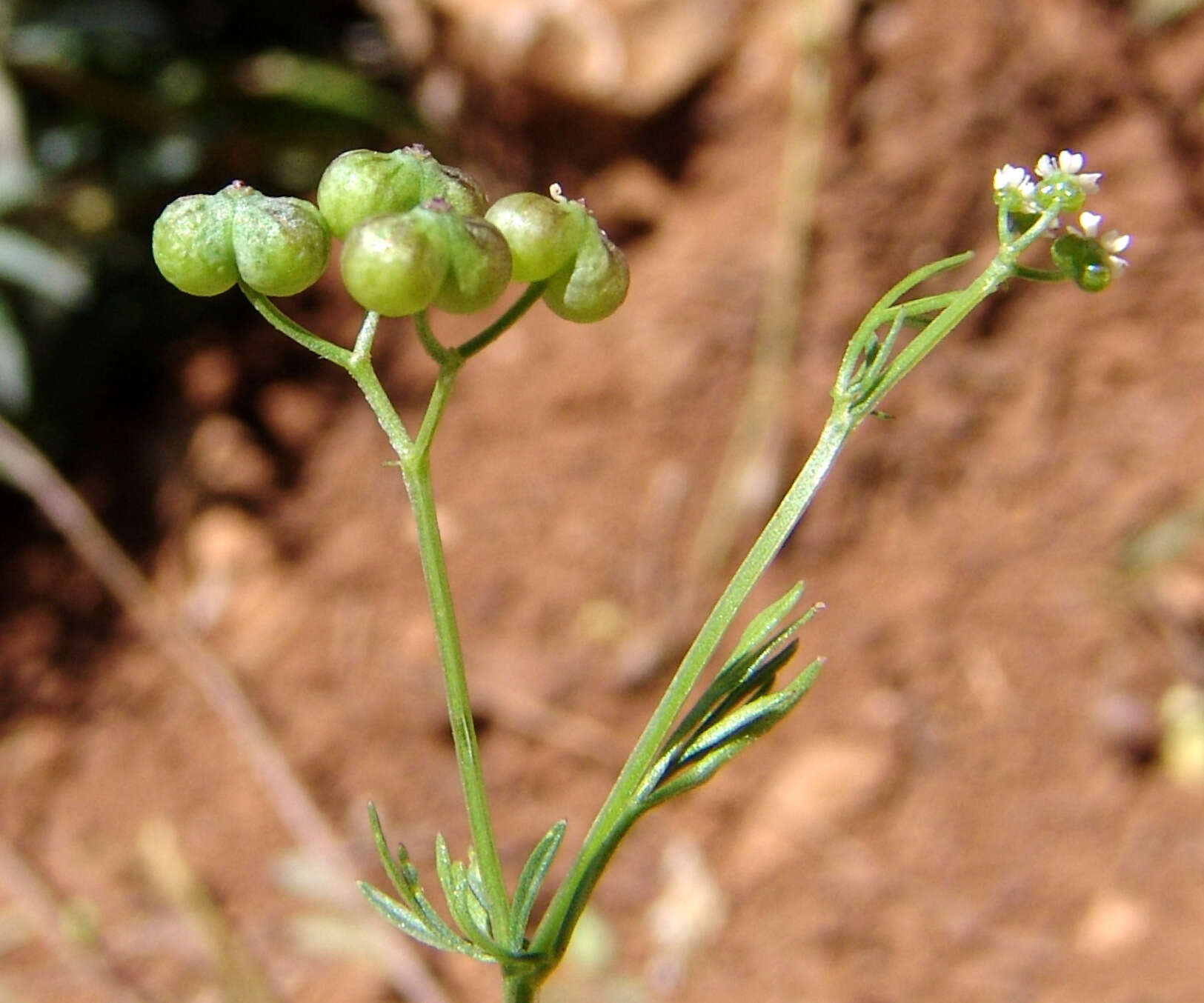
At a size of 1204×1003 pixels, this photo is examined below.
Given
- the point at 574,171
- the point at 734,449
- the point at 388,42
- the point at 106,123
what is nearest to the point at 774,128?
the point at 574,171

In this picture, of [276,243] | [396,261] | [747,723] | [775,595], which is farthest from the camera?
[775,595]

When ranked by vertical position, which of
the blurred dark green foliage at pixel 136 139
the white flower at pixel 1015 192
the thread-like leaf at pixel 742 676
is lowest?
the thread-like leaf at pixel 742 676

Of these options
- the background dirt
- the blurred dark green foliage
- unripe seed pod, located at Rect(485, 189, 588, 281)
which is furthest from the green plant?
the blurred dark green foliage

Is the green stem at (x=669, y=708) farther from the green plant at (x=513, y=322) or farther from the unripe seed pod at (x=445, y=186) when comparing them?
the unripe seed pod at (x=445, y=186)

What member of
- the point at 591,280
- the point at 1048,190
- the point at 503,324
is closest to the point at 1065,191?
the point at 1048,190

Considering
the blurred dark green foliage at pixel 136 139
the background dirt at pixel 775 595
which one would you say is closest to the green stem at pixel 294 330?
the background dirt at pixel 775 595

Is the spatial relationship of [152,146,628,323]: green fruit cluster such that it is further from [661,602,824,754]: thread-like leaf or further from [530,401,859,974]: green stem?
[661,602,824,754]: thread-like leaf

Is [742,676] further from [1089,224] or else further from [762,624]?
[1089,224]
